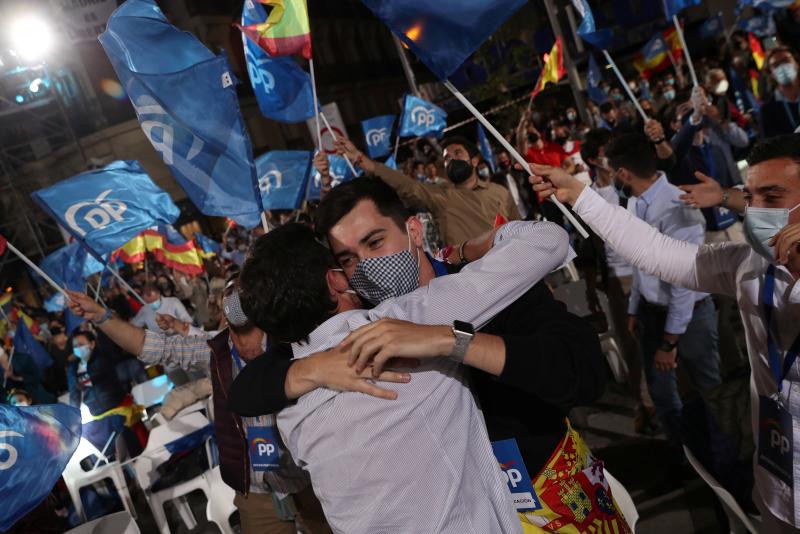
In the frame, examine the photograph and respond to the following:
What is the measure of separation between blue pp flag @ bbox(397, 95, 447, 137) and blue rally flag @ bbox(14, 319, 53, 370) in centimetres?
655

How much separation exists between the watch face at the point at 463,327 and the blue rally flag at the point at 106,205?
4.96 meters

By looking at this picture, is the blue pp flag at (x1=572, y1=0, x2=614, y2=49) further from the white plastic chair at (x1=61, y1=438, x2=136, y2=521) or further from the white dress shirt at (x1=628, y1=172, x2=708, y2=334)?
the white plastic chair at (x1=61, y1=438, x2=136, y2=521)

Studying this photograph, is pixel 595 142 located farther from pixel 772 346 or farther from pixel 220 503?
pixel 220 503

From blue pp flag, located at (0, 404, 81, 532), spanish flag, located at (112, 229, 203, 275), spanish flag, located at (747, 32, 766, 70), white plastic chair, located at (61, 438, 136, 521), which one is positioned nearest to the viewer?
blue pp flag, located at (0, 404, 81, 532)

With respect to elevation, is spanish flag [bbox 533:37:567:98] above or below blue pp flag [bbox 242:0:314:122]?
below

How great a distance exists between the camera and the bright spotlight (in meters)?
17.7

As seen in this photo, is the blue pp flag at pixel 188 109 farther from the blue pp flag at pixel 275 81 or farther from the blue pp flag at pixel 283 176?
the blue pp flag at pixel 283 176

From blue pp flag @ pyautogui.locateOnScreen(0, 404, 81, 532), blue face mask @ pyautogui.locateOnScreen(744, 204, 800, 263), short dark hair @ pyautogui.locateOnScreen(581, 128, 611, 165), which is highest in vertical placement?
blue face mask @ pyautogui.locateOnScreen(744, 204, 800, 263)

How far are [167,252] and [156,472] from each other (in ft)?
21.4

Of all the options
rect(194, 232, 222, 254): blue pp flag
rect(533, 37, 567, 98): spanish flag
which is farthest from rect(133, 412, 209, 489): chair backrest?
rect(194, 232, 222, 254): blue pp flag

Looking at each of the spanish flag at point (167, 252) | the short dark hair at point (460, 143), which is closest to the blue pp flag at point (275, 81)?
the short dark hair at point (460, 143)

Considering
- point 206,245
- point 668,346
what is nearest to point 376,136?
point 206,245

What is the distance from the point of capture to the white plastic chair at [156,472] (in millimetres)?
5668

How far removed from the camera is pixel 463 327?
160 cm
